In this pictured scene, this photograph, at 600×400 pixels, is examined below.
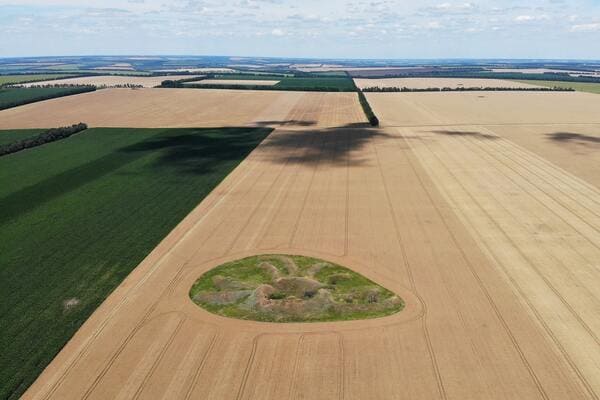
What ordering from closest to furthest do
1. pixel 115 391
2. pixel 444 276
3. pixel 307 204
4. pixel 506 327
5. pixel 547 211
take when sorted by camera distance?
pixel 115 391, pixel 506 327, pixel 444 276, pixel 547 211, pixel 307 204

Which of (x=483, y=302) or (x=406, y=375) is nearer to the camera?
(x=406, y=375)

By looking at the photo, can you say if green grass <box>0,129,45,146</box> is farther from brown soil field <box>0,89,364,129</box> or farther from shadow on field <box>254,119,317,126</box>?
shadow on field <box>254,119,317,126</box>

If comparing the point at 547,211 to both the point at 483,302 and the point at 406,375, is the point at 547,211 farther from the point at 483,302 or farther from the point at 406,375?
the point at 406,375

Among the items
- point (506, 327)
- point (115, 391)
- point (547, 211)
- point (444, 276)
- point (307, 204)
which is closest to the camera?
point (115, 391)

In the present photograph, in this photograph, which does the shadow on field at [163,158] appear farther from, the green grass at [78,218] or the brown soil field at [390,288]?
the brown soil field at [390,288]

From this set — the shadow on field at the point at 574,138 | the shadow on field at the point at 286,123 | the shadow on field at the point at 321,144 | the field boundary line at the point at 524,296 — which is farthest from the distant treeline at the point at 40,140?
the shadow on field at the point at 574,138

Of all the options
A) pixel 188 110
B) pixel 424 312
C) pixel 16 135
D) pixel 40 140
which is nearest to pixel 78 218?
pixel 424 312

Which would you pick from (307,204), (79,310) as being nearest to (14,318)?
(79,310)
